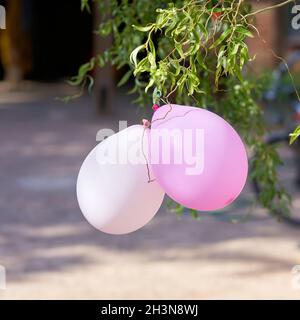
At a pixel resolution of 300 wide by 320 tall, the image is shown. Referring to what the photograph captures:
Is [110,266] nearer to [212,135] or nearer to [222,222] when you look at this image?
[222,222]

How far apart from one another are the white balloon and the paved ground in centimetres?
244

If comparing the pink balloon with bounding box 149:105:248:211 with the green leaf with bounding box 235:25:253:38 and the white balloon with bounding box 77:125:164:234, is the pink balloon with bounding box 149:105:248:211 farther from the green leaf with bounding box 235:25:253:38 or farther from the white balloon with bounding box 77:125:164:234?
the green leaf with bounding box 235:25:253:38

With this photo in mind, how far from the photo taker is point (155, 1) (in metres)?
3.15

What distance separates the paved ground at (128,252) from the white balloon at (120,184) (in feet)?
8.00

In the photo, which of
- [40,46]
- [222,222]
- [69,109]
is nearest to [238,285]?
[222,222]

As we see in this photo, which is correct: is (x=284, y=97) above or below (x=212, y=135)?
below

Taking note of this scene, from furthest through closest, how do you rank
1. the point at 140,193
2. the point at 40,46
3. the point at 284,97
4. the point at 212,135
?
the point at 40,46 → the point at 284,97 → the point at 140,193 → the point at 212,135

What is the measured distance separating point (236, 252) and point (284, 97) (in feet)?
9.23

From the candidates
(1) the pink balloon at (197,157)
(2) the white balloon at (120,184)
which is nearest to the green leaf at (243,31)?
(1) the pink balloon at (197,157)

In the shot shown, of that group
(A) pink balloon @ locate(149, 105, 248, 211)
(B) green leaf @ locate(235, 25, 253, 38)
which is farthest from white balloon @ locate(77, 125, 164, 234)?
(B) green leaf @ locate(235, 25, 253, 38)

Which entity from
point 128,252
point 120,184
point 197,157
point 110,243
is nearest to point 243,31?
point 197,157

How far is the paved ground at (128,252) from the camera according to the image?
4.86 metres

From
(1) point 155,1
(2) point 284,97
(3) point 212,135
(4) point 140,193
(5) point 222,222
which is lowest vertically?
(5) point 222,222

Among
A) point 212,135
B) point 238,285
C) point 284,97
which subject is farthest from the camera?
point 284,97
